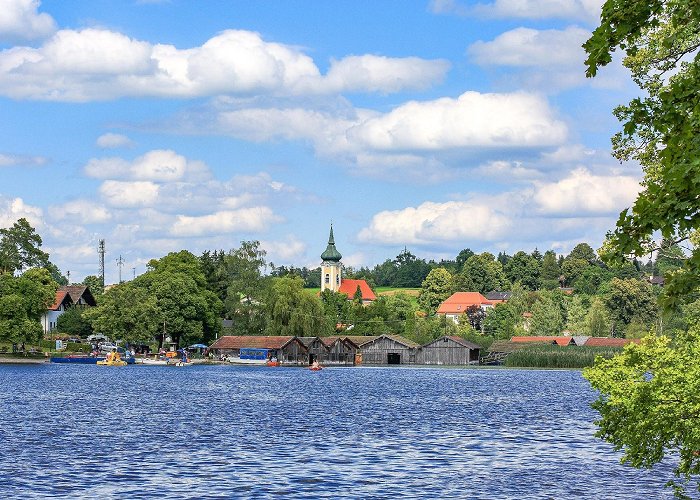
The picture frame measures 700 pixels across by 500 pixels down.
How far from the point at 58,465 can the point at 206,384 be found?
6571 cm

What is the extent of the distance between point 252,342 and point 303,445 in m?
113

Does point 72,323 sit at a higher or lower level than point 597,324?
higher

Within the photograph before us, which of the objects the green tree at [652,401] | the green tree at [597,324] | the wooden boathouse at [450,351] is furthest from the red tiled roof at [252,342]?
the green tree at [652,401]

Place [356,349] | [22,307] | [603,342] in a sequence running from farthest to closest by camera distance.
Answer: [356,349], [603,342], [22,307]

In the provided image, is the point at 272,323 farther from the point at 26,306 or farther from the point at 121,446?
the point at 121,446

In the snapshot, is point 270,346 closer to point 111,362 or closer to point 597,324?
point 111,362

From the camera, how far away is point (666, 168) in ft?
49.8

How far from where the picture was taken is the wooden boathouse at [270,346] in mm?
161250

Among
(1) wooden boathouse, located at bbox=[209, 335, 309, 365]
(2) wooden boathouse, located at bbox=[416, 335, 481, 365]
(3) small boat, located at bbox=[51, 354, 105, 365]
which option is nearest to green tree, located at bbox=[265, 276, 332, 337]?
(1) wooden boathouse, located at bbox=[209, 335, 309, 365]

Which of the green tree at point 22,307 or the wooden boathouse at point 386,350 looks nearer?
the green tree at point 22,307

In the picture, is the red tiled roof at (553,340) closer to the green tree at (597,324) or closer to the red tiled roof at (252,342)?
the green tree at (597,324)

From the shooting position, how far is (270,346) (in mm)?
161125

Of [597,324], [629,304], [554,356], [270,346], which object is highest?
[629,304]

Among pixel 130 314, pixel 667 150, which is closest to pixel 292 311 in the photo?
pixel 130 314
